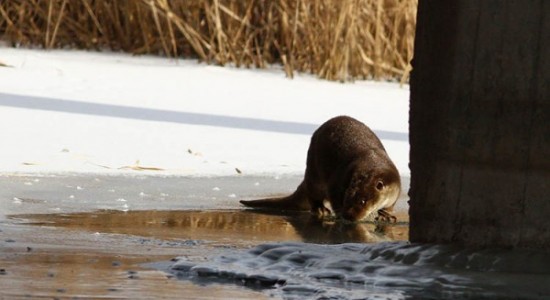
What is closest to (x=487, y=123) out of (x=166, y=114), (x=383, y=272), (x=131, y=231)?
(x=383, y=272)

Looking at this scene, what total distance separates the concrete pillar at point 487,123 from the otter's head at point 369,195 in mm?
1885

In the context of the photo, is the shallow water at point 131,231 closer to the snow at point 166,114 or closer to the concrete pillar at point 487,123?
the snow at point 166,114

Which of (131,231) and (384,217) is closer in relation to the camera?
(131,231)

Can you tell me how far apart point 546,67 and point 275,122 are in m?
5.30

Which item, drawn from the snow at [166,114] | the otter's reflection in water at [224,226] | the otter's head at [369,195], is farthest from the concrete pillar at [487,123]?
the snow at [166,114]

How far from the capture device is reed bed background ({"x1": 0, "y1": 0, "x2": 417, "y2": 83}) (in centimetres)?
1333

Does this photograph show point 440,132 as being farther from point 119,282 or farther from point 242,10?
point 242,10

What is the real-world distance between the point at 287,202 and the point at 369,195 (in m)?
0.49

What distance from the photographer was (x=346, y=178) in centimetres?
727

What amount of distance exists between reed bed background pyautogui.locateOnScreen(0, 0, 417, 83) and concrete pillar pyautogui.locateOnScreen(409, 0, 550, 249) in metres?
7.87

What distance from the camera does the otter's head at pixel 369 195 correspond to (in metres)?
6.95

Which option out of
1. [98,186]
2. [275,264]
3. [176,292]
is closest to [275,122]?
[98,186]

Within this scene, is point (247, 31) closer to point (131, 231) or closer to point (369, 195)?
point (369, 195)

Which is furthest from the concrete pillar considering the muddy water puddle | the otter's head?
the otter's head
